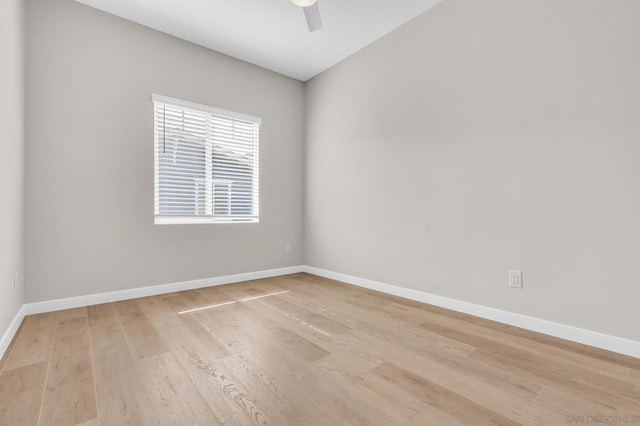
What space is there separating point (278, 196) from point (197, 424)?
3049 mm

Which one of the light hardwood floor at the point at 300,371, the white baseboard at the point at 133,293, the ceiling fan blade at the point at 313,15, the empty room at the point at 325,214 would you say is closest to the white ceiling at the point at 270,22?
the empty room at the point at 325,214

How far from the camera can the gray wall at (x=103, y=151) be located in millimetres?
2488

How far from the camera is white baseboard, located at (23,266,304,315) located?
98.3 inches

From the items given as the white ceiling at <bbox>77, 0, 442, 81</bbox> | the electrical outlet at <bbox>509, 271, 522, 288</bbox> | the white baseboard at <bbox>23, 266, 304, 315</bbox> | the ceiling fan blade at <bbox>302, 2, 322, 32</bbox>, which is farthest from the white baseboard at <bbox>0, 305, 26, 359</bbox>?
the electrical outlet at <bbox>509, 271, 522, 288</bbox>

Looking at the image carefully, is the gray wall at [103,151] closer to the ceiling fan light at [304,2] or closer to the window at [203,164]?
the window at [203,164]

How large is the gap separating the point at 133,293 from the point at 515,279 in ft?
11.1

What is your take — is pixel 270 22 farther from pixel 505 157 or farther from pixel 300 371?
pixel 300 371

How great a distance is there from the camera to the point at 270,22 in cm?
294

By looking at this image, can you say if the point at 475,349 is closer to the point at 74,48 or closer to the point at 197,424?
the point at 197,424

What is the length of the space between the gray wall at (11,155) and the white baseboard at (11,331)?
4 centimetres

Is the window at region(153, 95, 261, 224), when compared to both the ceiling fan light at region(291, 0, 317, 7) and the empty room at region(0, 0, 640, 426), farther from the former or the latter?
the ceiling fan light at region(291, 0, 317, 7)

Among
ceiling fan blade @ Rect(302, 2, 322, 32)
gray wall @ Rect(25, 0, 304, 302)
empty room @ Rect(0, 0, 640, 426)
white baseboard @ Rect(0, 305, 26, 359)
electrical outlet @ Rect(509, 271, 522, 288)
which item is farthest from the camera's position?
gray wall @ Rect(25, 0, 304, 302)

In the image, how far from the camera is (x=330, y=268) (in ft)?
12.7

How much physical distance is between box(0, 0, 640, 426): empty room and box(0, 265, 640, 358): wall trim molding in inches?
0.5
